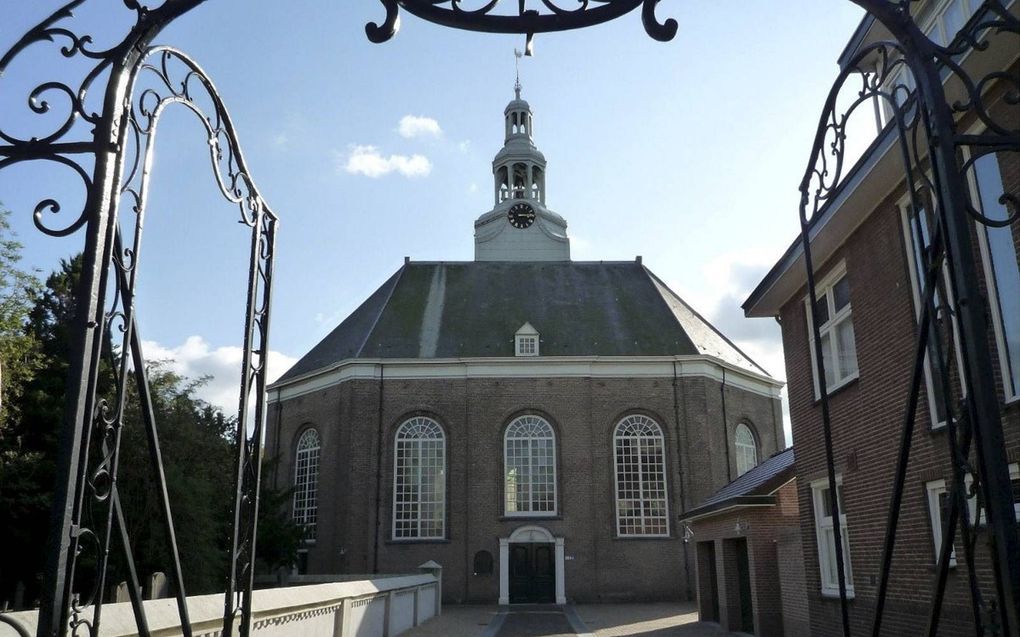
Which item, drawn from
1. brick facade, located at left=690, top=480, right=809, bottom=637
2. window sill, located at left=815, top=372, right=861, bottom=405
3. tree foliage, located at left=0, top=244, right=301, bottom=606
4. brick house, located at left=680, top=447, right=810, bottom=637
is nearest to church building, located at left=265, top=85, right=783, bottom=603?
tree foliage, located at left=0, top=244, right=301, bottom=606

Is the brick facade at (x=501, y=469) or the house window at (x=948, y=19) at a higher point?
the house window at (x=948, y=19)

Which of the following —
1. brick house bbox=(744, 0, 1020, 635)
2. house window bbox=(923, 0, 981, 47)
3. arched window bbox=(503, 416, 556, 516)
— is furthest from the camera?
arched window bbox=(503, 416, 556, 516)

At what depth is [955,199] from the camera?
300 cm

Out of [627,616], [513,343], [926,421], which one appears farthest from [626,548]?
[926,421]

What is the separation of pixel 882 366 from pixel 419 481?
25503mm

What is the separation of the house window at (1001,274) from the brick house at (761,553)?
25.3 ft

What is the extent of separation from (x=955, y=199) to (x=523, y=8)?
182cm

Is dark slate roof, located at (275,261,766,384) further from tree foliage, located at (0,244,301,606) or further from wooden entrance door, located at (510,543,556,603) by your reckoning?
tree foliage, located at (0,244,301,606)

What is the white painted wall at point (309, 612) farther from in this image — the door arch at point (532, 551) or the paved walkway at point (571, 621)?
the door arch at point (532, 551)

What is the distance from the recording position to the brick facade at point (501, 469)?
33094mm

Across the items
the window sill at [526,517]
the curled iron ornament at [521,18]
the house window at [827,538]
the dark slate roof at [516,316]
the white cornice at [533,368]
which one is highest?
the dark slate roof at [516,316]

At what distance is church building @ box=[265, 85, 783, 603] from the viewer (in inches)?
1312

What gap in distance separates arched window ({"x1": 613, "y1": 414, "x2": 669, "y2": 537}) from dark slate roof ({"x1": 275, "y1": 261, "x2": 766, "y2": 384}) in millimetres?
3450

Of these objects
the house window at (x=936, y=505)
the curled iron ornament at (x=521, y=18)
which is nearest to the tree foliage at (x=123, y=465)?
the house window at (x=936, y=505)
